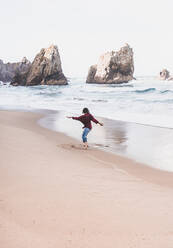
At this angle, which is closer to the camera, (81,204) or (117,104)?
(81,204)

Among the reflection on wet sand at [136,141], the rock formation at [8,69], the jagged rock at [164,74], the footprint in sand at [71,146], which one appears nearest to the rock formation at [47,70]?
the jagged rock at [164,74]

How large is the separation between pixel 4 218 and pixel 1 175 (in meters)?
1.54

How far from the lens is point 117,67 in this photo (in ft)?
241

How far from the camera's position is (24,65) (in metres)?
117

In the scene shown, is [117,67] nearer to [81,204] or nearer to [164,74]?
[164,74]

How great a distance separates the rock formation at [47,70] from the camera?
6706 centimetres

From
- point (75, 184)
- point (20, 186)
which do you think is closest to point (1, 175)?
point (20, 186)

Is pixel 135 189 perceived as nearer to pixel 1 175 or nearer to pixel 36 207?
pixel 36 207

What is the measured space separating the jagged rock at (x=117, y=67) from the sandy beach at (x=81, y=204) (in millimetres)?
67696

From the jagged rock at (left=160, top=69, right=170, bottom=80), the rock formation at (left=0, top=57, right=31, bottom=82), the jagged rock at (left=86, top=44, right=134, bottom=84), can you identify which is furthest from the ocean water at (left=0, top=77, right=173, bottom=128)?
the rock formation at (left=0, top=57, right=31, bottom=82)

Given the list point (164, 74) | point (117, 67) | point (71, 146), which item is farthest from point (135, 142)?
point (164, 74)

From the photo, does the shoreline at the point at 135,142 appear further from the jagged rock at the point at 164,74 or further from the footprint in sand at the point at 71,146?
the jagged rock at the point at 164,74

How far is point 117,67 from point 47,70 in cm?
1845

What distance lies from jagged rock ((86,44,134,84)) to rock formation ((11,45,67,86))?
11.3 m
